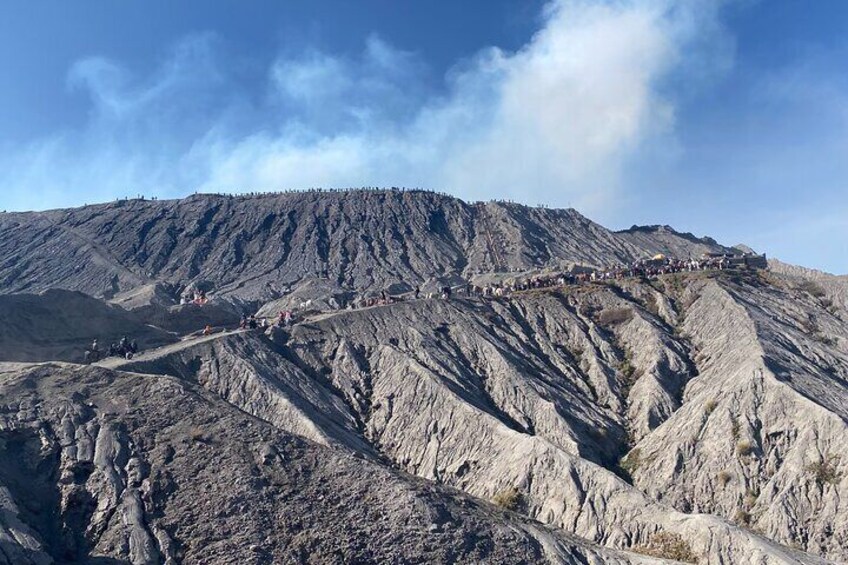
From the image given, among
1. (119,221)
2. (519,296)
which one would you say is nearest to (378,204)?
(119,221)

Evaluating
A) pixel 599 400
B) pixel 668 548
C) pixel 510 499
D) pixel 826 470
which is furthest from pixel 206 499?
pixel 599 400

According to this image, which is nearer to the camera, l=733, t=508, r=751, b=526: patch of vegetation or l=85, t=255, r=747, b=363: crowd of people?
l=733, t=508, r=751, b=526: patch of vegetation

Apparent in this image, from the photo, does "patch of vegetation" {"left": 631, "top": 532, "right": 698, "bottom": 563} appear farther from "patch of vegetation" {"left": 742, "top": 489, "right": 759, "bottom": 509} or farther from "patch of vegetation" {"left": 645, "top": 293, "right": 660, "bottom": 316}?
"patch of vegetation" {"left": 645, "top": 293, "right": 660, "bottom": 316}

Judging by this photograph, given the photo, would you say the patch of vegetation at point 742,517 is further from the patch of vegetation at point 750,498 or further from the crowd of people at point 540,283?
the crowd of people at point 540,283

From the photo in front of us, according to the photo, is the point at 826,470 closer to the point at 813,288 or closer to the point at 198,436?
the point at 198,436

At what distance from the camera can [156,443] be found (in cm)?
3769

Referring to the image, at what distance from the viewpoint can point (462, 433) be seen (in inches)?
2055

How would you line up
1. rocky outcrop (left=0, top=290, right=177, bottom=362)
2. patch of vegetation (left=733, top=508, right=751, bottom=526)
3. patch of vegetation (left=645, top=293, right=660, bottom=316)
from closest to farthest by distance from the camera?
patch of vegetation (left=733, top=508, right=751, bottom=526), rocky outcrop (left=0, top=290, right=177, bottom=362), patch of vegetation (left=645, top=293, right=660, bottom=316)

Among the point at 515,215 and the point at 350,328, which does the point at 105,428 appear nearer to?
the point at 350,328

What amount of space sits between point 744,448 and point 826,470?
4.51 metres

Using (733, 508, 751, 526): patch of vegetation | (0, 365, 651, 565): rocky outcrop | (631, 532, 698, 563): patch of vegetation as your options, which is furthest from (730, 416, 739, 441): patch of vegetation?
(0, 365, 651, 565): rocky outcrop

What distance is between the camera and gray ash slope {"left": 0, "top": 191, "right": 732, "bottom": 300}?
118m

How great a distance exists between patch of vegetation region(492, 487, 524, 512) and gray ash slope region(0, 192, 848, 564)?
85 cm

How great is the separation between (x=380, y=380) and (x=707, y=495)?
21917 mm
